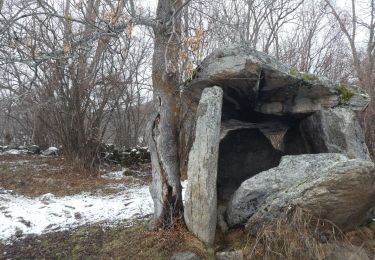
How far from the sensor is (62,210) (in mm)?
5449

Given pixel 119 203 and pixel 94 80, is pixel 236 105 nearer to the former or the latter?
pixel 119 203

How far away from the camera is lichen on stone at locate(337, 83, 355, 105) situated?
15.1ft

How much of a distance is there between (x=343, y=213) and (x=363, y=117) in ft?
16.0

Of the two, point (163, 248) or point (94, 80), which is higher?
point (94, 80)

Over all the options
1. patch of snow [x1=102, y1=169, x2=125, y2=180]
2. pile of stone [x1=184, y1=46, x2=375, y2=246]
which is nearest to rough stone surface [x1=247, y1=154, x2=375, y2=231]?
pile of stone [x1=184, y1=46, x2=375, y2=246]

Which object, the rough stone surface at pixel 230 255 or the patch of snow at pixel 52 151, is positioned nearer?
the rough stone surface at pixel 230 255

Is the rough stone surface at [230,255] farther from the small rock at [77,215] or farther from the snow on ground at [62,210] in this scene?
the small rock at [77,215]

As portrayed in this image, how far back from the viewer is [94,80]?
313 inches

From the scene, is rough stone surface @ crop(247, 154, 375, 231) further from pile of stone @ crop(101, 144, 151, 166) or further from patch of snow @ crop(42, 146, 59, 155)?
patch of snow @ crop(42, 146, 59, 155)

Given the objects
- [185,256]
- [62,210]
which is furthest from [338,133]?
[62,210]

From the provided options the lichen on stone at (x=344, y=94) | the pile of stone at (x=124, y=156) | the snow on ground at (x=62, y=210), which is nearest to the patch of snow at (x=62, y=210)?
the snow on ground at (x=62, y=210)

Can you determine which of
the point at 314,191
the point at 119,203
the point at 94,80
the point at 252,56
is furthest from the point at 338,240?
the point at 94,80

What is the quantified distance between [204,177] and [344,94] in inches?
79.9

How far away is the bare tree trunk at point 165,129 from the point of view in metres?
4.38
